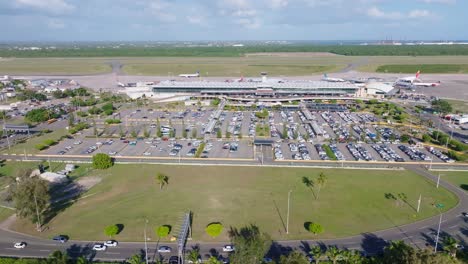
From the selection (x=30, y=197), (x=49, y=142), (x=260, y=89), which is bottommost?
(x=49, y=142)

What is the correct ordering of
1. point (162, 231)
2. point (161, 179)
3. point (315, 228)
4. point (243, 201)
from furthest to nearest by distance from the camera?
point (161, 179), point (243, 201), point (315, 228), point (162, 231)

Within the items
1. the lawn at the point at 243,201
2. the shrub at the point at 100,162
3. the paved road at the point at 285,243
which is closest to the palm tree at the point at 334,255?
the paved road at the point at 285,243

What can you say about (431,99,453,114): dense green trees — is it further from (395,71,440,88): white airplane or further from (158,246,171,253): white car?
(158,246,171,253): white car

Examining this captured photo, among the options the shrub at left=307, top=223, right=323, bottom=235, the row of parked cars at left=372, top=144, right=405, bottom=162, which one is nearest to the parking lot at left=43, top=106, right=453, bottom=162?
the row of parked cars at left=372, top=144, right=405, bottom=162

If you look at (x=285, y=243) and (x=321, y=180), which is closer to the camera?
(x=285, y=243)

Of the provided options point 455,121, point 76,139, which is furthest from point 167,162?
point 455,121

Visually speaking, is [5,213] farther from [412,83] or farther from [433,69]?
[433,69]

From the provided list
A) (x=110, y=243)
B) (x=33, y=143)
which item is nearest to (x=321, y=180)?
(x=110, y=243)
